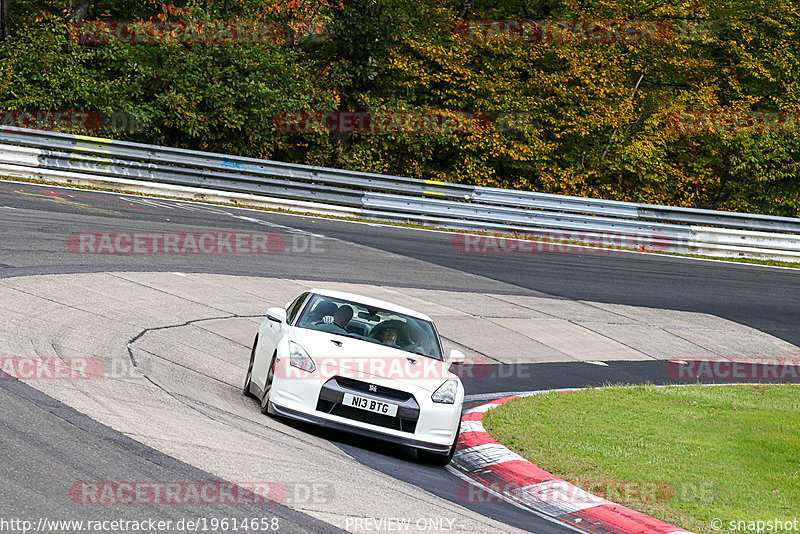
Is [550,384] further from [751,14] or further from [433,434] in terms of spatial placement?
[751,14]

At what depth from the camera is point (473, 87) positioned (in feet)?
97.8

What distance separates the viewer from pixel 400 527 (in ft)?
19.7

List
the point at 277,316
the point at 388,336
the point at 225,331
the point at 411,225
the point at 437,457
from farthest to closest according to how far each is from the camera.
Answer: the point at 411,225
the point at 225,331
the point at 388,336
the point at 277,316
the point at 437,457

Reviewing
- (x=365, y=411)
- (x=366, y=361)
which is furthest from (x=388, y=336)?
(x=365, y=411)

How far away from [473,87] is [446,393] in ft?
72.2

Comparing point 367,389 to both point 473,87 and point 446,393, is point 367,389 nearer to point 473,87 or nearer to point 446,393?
point 446,393

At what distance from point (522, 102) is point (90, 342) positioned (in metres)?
22.0

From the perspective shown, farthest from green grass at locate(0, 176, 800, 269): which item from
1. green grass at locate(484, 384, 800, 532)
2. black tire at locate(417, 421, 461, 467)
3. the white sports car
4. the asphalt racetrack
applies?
black tire at locate(417, 421, 461, 467)

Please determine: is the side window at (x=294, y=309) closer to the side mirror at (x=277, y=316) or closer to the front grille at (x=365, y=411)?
the side mirror at (x=277, y=316)

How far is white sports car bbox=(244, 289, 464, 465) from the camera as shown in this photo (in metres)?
8.59

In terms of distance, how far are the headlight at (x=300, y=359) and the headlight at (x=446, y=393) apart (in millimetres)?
1169

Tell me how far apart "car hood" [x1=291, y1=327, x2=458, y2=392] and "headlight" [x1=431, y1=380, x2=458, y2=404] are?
5 centimetres

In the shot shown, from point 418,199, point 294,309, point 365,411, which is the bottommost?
point 365,411

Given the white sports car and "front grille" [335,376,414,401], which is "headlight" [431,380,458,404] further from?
"front grille" [335,376,414,401]
